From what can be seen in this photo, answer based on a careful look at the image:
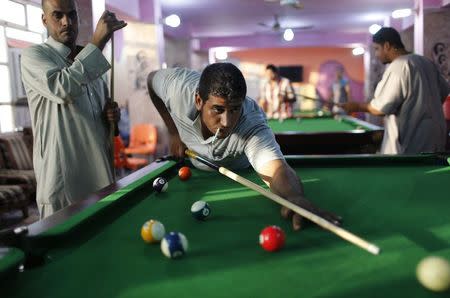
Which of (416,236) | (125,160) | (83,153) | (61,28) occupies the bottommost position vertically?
(125,160)

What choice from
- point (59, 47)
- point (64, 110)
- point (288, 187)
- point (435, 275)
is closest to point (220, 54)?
point (59, 47)

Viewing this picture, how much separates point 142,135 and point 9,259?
6.04 metres

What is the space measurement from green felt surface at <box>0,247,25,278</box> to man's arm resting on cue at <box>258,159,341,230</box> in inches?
27.0

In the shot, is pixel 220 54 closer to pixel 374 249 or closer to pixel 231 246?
pixel 231 246

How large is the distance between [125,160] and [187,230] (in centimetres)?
473

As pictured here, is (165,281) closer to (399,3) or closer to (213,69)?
(213,69)

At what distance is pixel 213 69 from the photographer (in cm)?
163

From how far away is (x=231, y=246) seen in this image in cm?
107

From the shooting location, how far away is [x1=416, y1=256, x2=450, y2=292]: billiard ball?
2.57 feet

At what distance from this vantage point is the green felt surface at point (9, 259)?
843mm

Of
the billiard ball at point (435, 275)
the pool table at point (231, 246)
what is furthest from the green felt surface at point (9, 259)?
the billiard ball at point (435, 275)

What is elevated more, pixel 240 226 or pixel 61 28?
pixel 61 28

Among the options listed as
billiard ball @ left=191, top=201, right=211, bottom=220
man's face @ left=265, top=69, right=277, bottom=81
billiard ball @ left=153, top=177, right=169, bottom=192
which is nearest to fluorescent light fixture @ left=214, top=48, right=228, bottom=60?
man's face @ left=265, top=69, right=277, bottom=81

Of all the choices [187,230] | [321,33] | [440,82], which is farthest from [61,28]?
[321,33]
